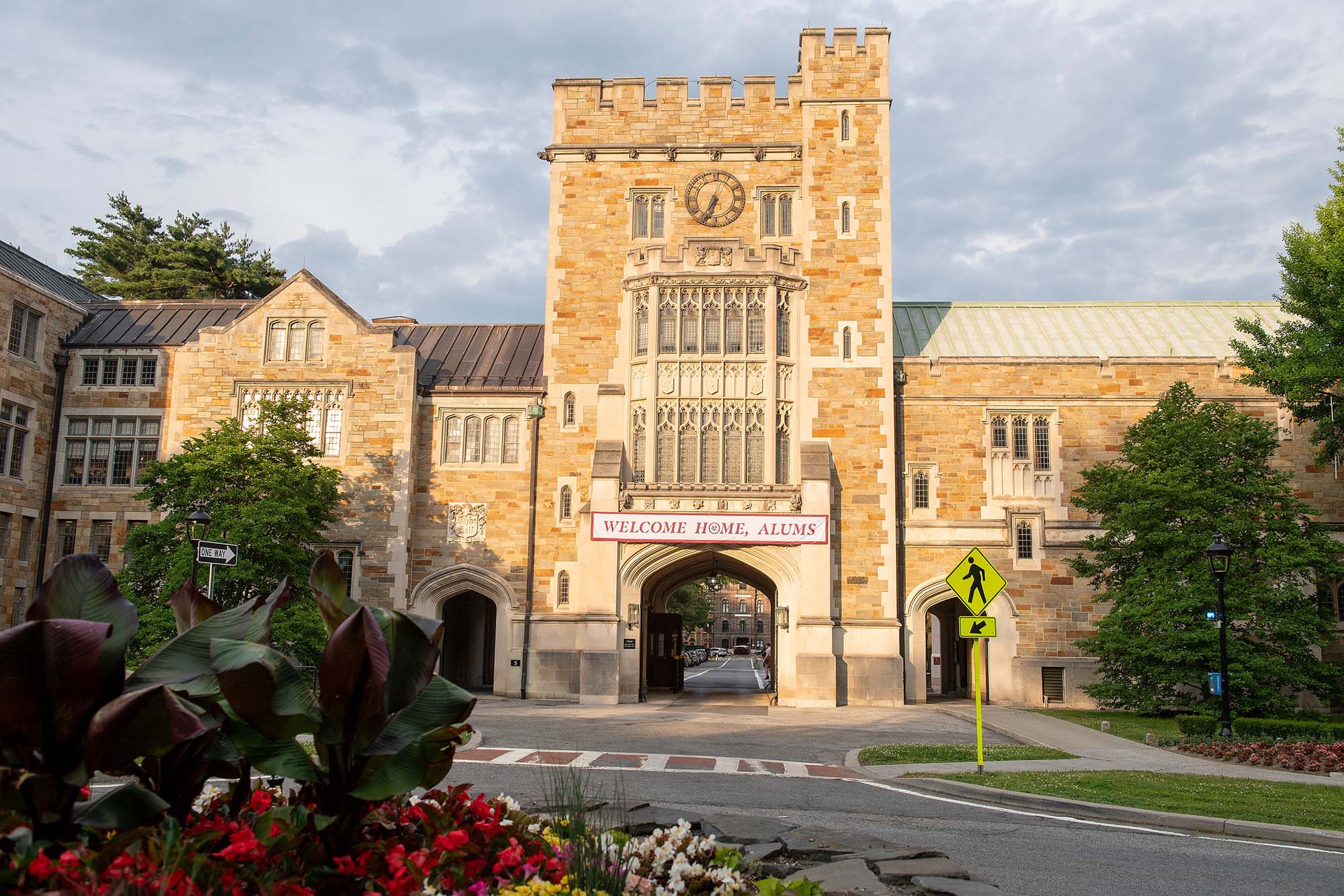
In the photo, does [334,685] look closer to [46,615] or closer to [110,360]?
[46,615]

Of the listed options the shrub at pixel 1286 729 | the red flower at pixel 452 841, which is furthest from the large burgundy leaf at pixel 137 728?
the shrub at pixel 1286 729

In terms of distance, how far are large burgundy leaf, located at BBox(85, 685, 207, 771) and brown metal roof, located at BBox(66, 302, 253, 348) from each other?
29.6m

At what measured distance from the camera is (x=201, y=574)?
24188mm

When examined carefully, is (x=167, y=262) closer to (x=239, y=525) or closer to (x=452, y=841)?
(x=239, y=525)

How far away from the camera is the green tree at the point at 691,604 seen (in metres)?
62.0

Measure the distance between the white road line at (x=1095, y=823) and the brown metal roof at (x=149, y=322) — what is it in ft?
84.9

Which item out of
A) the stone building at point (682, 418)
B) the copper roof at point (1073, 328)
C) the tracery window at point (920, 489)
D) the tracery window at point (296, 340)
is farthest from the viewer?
the copper roof at point (1073, 328)

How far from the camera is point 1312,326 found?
25828mm

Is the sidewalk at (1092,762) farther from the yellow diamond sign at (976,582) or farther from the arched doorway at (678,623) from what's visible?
the arched doorway at (678,623)

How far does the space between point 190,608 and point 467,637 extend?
29743 mm

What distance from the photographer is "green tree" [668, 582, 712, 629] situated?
62.0 m

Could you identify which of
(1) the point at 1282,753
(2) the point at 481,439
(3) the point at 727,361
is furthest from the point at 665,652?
(1) the point at 1282,753

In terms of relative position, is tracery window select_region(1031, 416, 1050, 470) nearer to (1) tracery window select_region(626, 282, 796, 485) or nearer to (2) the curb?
(1) tracery window select_region(626, 282, 796, 485)

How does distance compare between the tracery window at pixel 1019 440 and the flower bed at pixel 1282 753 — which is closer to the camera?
the flower bed at pixel 1282 753
